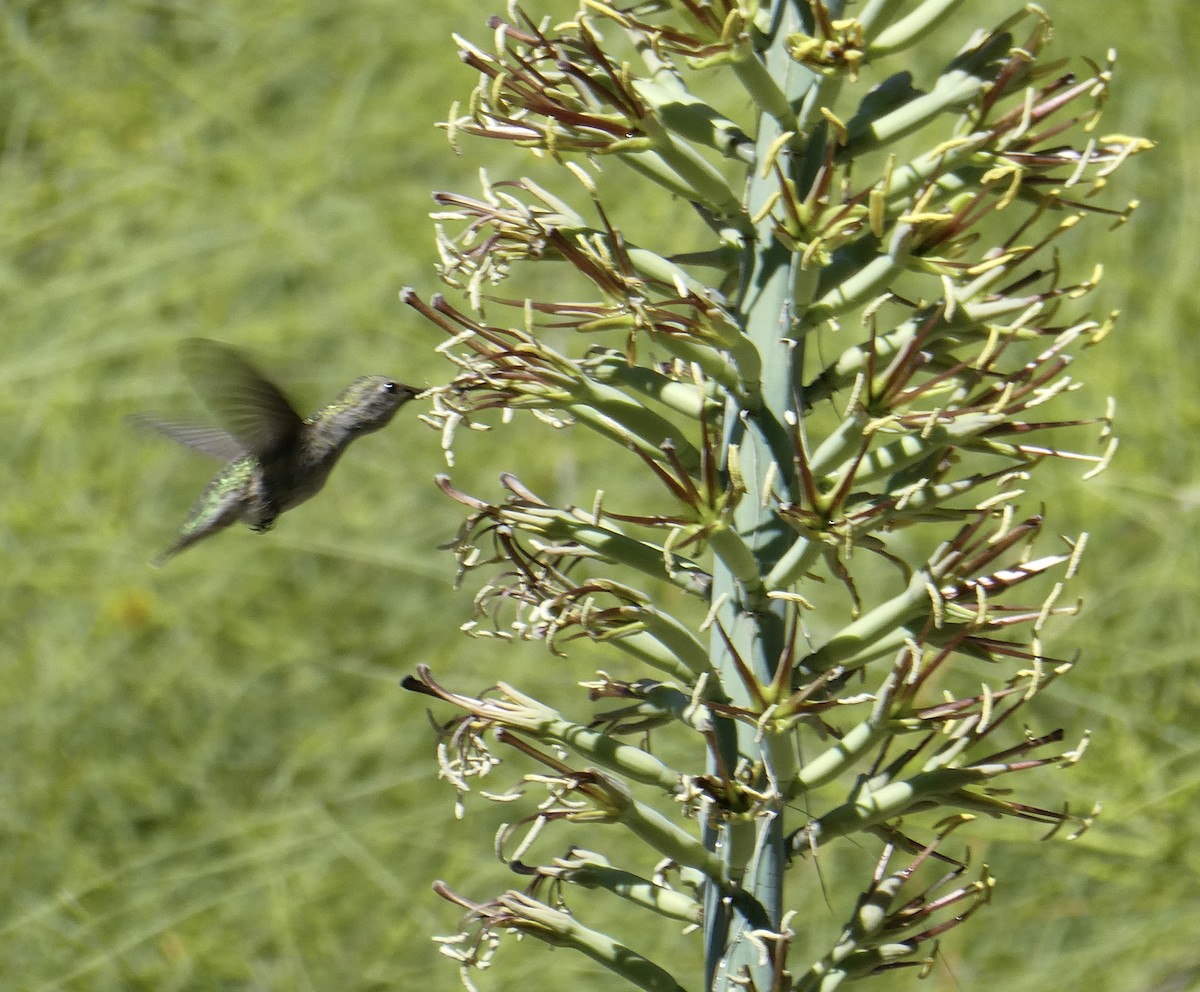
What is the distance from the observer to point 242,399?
212 cm

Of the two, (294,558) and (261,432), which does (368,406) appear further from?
(294,558)

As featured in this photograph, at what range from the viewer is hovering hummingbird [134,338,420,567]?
6.77 feet

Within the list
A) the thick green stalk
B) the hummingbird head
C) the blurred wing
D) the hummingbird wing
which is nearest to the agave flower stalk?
the thick green stalk

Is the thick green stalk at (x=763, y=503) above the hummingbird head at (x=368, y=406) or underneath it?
underneath

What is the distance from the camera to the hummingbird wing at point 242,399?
1951mm

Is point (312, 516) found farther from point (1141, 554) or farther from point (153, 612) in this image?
point (1141, 554)

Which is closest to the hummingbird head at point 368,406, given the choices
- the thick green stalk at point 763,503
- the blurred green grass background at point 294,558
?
the thick green stalk at point 763,503

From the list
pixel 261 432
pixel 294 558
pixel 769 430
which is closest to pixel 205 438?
pixel 261 432

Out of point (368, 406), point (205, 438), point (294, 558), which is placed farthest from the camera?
point (294, 558)

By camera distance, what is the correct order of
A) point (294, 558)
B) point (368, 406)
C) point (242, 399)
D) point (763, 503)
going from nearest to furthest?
point (763, 503) → point (242, 399) → point (368, 406) → point (294, 558)

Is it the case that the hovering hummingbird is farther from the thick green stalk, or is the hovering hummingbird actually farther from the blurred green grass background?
the blurred green grass background

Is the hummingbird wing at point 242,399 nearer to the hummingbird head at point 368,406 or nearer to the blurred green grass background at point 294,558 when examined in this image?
the hummingbird head at point 368,406

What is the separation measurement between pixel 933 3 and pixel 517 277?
4530 mm

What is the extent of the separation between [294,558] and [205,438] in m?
3.11
